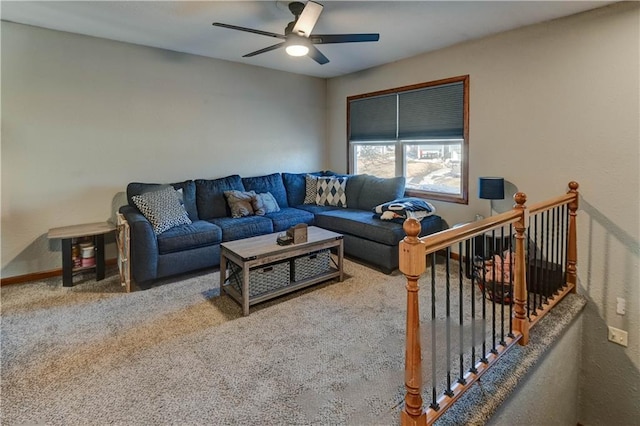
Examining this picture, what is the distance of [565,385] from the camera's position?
275 cm

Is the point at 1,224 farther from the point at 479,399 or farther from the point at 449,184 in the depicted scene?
the point at 449,184

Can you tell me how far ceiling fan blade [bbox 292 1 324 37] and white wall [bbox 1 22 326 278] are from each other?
205 cm

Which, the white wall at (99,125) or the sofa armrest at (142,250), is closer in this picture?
the sofa armrest at (142,250)

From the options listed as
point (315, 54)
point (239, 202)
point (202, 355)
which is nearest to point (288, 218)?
point (239, 202)

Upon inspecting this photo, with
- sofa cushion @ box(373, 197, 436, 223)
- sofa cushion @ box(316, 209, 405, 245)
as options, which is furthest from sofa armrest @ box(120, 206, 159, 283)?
sofa cushion @ box(373, 197, 436, 223)

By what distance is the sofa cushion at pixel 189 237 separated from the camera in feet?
11.0

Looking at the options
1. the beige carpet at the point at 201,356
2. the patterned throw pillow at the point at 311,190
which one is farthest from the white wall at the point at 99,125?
the beige carpet at the point at 201,356

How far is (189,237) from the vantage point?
11.4 ft

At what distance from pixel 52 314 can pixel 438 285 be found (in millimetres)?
3244

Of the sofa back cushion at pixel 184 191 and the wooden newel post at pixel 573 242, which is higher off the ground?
the sofa back cushion at pixel 184 191

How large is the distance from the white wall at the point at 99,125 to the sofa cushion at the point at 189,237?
1010 mm

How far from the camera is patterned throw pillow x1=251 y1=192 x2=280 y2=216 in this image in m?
4.25

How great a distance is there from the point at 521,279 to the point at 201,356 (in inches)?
79.7

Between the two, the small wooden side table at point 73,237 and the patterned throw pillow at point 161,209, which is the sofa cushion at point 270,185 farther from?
the small wooden side table at point 73,237
